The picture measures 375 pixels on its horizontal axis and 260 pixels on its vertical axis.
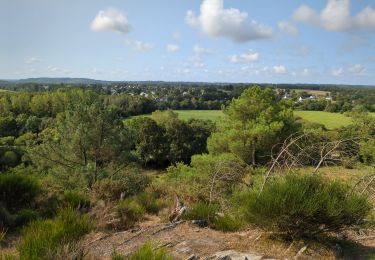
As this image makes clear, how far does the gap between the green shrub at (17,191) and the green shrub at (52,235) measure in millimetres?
2450

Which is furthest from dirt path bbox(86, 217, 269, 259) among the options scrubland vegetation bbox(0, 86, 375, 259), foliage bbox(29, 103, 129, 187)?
foliage bbox(29, 103, 129, 187)

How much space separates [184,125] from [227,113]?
17.8 meters

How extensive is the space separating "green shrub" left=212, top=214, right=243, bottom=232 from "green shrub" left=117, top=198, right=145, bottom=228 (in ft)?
4.86

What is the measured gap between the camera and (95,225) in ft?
16.8

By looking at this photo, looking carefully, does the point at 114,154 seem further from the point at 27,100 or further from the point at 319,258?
the point at 27,100

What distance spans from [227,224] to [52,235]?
99.9 inches

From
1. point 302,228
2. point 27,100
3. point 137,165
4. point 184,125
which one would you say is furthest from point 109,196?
point 27,100

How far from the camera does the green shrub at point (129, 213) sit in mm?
5936

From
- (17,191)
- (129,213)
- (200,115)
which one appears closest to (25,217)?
(17,191)

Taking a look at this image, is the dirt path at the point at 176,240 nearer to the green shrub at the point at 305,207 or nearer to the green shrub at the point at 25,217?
the green shrub at the point at 305,207

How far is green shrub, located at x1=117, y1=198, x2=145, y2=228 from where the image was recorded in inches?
234

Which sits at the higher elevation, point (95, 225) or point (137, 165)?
point (95, 225)

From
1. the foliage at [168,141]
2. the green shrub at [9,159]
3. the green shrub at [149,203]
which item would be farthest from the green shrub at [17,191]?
the foliage at [168,141]

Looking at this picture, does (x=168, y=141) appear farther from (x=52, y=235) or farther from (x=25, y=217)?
(x=52, y=235)
